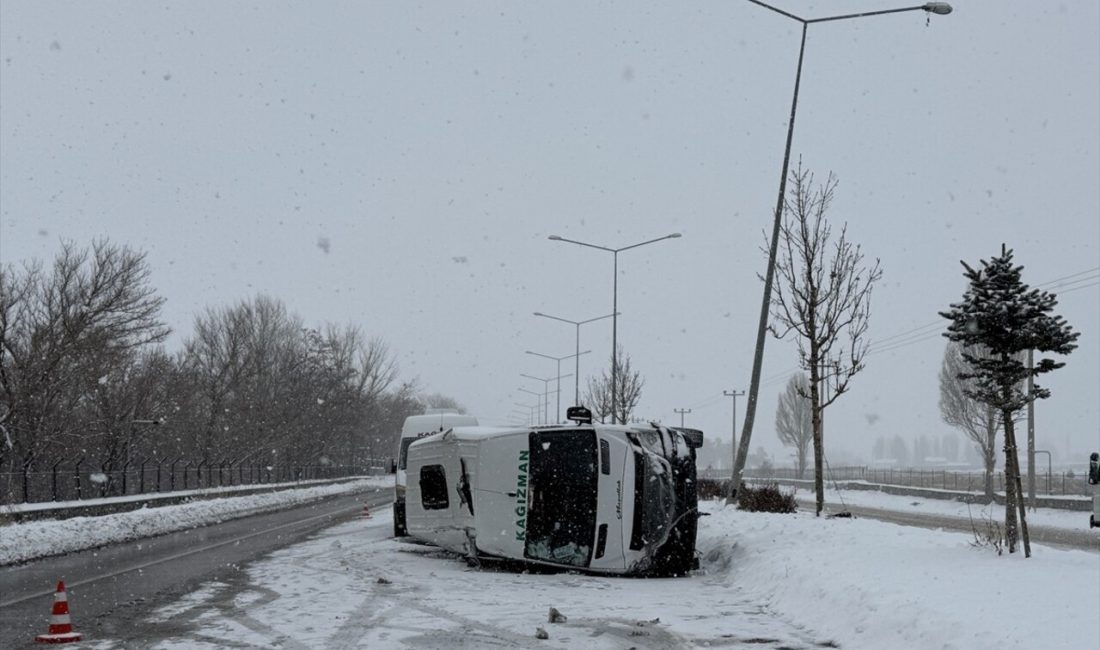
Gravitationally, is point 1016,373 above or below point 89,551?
above

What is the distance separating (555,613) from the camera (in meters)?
10.5

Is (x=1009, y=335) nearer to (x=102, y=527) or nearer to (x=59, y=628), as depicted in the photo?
(x=59, y=628)

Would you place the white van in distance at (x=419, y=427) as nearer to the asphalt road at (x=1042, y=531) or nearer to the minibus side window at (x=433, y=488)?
the minibus side window at (x=433, y=488)

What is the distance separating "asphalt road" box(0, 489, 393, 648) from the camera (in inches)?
408

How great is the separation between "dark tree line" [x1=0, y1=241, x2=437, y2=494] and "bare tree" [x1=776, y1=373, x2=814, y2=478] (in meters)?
41.2

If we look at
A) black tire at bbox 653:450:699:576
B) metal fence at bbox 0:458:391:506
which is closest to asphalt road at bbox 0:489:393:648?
metal fence at bbox 0:458:391:506

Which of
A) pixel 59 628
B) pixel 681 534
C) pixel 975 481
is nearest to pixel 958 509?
pixel 975 481

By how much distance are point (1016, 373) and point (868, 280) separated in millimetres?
8785

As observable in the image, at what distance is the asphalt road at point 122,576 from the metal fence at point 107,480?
5.74 meters

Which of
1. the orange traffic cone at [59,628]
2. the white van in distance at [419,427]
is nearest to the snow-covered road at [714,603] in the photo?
the orange traffic cone at [59,628]

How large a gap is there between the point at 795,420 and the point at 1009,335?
301ft

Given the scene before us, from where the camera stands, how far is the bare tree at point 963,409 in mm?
43906

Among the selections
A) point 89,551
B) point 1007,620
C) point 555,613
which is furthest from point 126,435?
point 1007,620

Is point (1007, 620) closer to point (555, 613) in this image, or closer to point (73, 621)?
point (555, 613)
